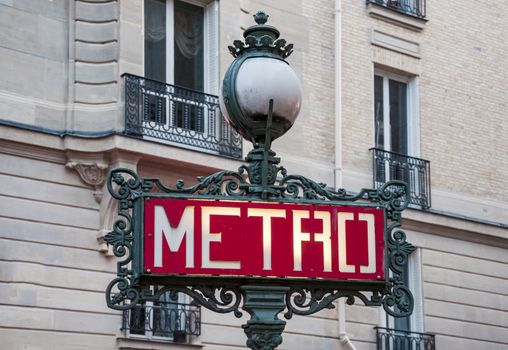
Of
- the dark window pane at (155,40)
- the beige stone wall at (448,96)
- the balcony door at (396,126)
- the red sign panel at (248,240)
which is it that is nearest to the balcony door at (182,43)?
the dark window pane at (155,40)

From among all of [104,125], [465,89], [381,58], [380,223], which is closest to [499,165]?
[465,89]

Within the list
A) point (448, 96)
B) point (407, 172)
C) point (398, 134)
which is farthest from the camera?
point (448, 96)

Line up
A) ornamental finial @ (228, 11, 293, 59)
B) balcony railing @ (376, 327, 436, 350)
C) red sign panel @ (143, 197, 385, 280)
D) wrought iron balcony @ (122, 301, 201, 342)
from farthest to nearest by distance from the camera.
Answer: balcony railing @ (376, 327, 436, 350) → wrought iron balcony @ (122, 301, 201, 342) → ornamental finial @ (228, 11, 293, 59) → red sign panel @ (143, 197, 385, 280)

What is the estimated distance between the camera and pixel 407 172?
2477 cm

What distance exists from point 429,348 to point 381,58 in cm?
520

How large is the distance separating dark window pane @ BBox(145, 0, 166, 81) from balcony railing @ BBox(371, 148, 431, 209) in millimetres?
4613

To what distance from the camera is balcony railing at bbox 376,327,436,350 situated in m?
23.6

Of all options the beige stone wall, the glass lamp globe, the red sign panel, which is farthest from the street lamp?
the beige stone wall

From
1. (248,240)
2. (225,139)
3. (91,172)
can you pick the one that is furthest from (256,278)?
(225,139)

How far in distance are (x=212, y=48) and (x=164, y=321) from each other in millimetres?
4442

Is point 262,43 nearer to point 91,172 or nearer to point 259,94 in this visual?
point 259,94

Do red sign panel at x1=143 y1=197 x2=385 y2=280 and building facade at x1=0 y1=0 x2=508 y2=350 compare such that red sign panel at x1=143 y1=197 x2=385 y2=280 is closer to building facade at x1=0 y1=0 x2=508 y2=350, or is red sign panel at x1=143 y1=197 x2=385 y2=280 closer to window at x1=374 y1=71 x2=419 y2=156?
building facade at x1=0 y1=0 x2=508 y2=350

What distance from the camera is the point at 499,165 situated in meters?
26.7

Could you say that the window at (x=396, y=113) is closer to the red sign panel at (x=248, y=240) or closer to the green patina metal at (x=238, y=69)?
the green patina metal at (x=238, y=69)
